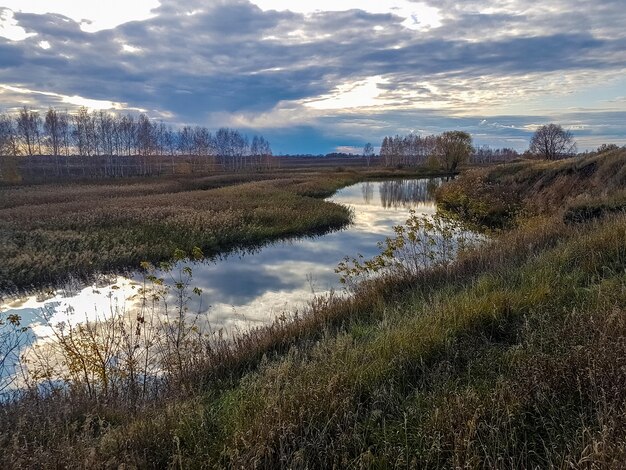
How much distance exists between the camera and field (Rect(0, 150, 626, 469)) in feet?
9.95

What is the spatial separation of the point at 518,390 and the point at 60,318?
10.6 m

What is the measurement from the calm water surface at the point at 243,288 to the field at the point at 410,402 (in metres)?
3.64

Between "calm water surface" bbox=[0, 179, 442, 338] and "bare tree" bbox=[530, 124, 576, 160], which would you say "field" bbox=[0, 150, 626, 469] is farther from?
"bare tree" bbox=[530, 124, 576, 160]

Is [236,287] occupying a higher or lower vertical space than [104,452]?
lower

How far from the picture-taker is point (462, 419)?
319 cm

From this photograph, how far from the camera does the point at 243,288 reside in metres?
13.4

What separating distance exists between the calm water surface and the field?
3636 mm

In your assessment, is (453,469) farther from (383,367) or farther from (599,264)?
(599,264)

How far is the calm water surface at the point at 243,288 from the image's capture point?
10578 millimetres

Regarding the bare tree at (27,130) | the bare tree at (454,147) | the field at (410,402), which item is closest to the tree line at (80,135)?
the bare tree at (27,130)

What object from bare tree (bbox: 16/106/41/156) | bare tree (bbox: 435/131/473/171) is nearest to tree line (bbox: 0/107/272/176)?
bare tree (bbox: 16/106/41/156)

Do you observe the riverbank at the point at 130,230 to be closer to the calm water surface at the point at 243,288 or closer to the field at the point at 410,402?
the calm water surface at the point at 243,288

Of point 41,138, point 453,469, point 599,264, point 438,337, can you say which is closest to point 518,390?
point 453,469

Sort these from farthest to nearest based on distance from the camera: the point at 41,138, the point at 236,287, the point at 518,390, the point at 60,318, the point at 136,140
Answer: the point at 136,140 → the point at 41,138 → the point at 236,287 → the point at 60,318 → the point at 518,390
